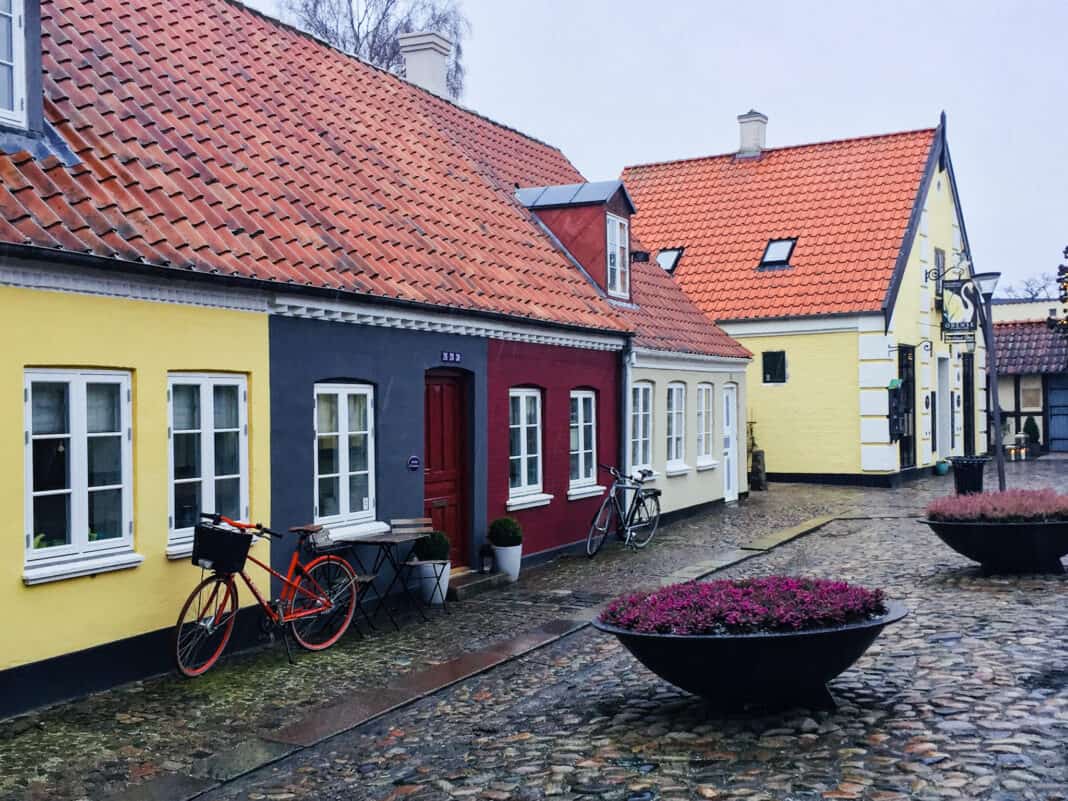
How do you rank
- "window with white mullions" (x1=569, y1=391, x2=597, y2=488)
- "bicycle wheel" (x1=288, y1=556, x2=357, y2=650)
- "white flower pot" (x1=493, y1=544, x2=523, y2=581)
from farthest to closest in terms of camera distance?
1. "window with white mullions" (x1=569, y1=391, x2=597, y2=488)
2. "white flower pot" (x1=493, y1=544, x2=523, y2=581)
3. "bicycle wheel" (x1=288, y1=556, x2=357, y2=650)

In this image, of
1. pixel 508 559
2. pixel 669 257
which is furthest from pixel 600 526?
pixel 669 257

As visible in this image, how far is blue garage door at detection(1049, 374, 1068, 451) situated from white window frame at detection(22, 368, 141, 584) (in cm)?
3579

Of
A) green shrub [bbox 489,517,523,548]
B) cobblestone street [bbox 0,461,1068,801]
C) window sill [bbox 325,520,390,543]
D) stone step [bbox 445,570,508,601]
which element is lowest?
cobblestone street [bbox 0,461,1068,801]

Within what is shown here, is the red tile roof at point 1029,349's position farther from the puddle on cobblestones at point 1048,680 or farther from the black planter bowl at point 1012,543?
the puddle on cobblestones at point 1048,680

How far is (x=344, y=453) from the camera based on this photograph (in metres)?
11.2

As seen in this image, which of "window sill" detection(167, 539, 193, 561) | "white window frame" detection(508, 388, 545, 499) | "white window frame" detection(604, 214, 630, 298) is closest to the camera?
"window sill" detection(167, 539, 193, 561)

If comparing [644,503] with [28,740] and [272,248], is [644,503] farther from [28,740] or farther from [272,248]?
[28,740]

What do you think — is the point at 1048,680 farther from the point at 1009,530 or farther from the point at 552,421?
the point at 552,421

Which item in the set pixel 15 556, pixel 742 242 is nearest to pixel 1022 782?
pixel 15 556

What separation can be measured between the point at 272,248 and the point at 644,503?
8402mm

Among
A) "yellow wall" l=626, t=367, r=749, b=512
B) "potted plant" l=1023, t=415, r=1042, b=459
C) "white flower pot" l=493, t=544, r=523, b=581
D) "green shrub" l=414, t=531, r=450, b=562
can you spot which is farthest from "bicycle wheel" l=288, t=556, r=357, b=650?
"potted plant" l=1023, t=415, r=1042, b=459

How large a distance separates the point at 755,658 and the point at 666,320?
13049 millimetres

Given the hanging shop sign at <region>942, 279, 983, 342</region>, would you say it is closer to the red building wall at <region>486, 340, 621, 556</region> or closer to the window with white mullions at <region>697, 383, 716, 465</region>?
the window with white mullions at <region>697, 383, 716, 465</region>

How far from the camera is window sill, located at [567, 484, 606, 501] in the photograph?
1567cm
